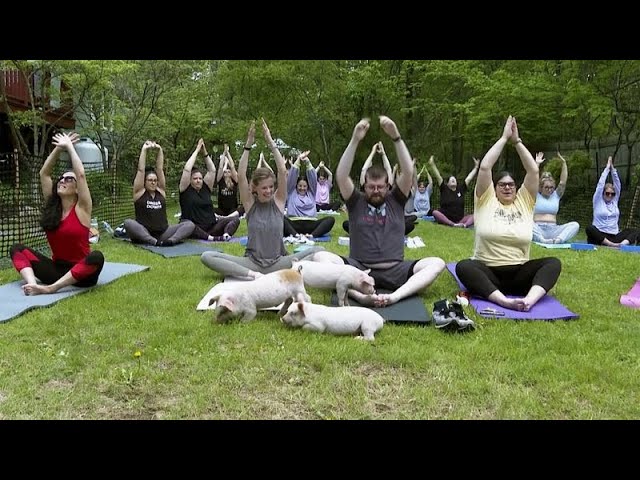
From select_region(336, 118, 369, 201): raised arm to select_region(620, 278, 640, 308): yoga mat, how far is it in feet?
10.1

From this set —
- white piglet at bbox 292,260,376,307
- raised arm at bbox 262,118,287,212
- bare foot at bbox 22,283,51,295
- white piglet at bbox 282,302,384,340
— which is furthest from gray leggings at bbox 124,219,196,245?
white piglet at bbox 282,302,384,340

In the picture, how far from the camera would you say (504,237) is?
5551mm

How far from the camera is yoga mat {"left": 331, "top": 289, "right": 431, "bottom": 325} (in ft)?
15.1

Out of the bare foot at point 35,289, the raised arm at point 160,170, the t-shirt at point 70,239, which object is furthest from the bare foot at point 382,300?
the raised arm at point 160,170

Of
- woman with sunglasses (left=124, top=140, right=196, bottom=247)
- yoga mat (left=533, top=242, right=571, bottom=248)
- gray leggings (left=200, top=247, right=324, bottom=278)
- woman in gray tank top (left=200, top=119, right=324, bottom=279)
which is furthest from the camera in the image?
yoga mat (left=533, top=242, right=571, bottom=248)

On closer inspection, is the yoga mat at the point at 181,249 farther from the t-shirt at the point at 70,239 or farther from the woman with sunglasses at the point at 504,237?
the woman with sunglasses at the point at 504,237

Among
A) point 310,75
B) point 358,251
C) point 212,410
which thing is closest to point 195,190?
point 358,251

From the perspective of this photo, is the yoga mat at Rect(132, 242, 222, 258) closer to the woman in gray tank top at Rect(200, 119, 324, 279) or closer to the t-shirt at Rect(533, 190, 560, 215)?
the woman in gray tank top at Rect(200, 119, 324, 279)

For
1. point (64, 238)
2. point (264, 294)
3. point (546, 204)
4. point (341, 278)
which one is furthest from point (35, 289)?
point (546, 204)

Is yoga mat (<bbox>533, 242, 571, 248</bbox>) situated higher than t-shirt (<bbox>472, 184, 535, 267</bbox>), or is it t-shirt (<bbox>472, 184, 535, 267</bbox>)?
t-shirt (<bbox>472, 184, 535, 267</bbox>)

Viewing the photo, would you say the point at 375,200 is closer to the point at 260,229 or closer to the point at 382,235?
the point at 382,235

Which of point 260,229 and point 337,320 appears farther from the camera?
point 260,229

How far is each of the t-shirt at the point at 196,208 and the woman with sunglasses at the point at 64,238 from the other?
4.30m

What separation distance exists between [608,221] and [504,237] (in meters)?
5.85
